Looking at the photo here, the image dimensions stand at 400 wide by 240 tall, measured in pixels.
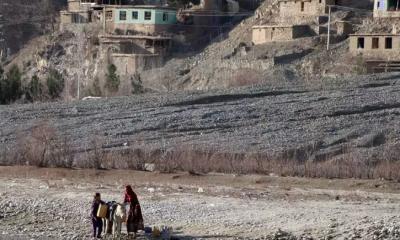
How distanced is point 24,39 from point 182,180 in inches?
1961

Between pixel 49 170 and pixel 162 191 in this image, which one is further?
pixel 49 170

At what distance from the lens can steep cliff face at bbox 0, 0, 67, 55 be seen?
242 ft

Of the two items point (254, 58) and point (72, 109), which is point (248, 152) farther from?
point (254, 58)

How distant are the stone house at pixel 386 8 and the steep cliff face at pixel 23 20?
26144 mm

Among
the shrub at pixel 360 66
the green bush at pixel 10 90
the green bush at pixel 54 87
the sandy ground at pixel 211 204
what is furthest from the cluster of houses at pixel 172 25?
the sandy ground at pixel 211 204

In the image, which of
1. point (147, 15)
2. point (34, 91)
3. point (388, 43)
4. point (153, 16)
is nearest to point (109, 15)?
point (147, 15)

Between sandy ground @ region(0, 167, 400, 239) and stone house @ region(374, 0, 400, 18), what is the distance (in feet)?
93.0

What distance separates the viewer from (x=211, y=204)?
73.8 feet

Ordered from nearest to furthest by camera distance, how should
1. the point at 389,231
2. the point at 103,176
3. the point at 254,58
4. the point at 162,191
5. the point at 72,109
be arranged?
the point at 389,231 → the point at 162,191 → the point at 103,176 → the point at 72,109 → the point at 254,58

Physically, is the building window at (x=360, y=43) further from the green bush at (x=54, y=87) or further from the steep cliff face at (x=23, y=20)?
the steep cliff face at (x=23, y=20)

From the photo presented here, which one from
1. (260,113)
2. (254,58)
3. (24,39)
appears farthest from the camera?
(24,39)

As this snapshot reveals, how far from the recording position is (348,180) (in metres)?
25.6

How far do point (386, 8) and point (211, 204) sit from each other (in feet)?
108

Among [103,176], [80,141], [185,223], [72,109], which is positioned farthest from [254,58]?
[185,223]
